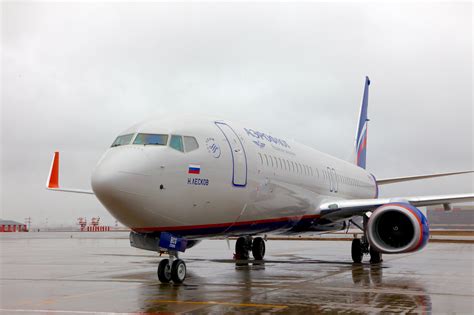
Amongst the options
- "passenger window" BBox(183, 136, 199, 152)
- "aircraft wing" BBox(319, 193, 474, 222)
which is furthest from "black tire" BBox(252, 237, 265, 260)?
"passenger window" BBox(183, 136, 199, 152)

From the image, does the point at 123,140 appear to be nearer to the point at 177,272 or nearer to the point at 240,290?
the point at 177,272

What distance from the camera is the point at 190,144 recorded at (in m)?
10.9

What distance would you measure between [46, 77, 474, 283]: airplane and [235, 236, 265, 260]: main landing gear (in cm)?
307

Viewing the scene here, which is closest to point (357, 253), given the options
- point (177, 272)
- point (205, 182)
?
point (177, 272)

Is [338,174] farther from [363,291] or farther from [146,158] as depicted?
[146,158]

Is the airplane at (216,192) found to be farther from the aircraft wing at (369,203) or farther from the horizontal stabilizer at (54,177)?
the horizontal stabilizer at (54,177)

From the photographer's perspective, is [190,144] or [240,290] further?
[190,144]

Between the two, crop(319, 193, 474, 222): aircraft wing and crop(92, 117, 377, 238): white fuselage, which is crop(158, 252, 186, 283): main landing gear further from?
crop(319, 193, 474, 222): aircraft wing

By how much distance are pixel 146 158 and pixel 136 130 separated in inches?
45.4

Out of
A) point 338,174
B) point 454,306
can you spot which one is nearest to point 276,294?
point 454,306

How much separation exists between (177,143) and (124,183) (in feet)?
5.40

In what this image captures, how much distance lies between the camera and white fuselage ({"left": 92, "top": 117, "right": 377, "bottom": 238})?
9.74 meters

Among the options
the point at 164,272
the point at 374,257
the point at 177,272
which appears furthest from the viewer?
the point at 374,257

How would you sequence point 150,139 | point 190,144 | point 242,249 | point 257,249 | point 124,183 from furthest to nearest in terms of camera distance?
point 242,249 → point 257,249 → point 190,144 → point 150,139 → point 124,183
